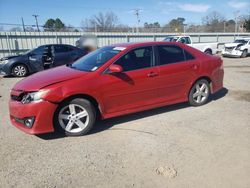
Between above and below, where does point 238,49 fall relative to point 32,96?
below

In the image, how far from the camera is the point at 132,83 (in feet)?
15.8

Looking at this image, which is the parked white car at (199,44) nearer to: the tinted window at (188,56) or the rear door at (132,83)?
the tinted window at (188,56)

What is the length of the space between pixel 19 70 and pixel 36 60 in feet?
2.86

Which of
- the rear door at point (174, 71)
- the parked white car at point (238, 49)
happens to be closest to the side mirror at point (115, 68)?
the rear door at point (174, 71)

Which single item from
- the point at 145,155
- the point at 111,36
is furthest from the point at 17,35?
Answer: the point at 145,155

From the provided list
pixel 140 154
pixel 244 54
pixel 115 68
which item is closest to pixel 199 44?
pixel 244 54

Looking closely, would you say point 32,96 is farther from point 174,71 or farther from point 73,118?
point 174,71

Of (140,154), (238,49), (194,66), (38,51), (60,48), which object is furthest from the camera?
(238,49)

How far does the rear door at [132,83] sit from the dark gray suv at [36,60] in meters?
7.87

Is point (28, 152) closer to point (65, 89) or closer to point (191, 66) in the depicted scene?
point (65, 89)

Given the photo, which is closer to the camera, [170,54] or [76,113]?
[76,113]

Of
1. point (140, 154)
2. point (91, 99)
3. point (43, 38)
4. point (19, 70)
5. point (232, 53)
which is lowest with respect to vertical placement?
point (140, 154)

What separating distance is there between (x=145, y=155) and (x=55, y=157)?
134 cm

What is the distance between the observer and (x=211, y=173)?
3219 mm
